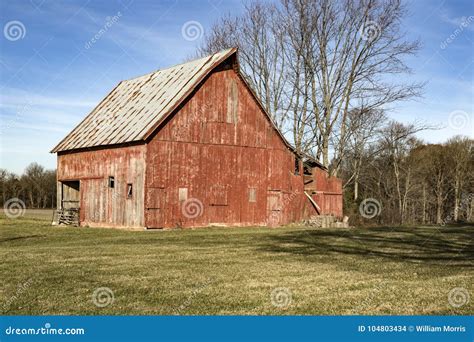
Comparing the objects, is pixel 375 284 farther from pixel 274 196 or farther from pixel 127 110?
pixel 127 110

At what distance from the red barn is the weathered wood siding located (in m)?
0.05

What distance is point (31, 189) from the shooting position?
80.0 metres

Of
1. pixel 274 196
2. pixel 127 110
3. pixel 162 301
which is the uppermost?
pixel 127 110

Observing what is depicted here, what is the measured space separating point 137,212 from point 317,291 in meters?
20.5

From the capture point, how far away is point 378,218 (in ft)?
167

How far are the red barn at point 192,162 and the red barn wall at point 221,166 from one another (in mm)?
50

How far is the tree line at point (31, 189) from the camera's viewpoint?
78062 mm

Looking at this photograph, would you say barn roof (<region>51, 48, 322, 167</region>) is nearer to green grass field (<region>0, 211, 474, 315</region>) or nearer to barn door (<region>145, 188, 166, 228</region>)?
barn door (<region>145, 188, 166, 228</region>)

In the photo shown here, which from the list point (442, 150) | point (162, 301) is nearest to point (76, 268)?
point (162, 301)

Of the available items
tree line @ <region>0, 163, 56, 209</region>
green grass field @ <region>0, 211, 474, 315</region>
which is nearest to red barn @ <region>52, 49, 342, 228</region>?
green grass field @ <region>0, 211, 474, 315</region>

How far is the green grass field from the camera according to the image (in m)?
9.26

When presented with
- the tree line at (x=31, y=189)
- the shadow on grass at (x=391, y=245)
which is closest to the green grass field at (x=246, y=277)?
the shadow on grass at (x=391, y=245)

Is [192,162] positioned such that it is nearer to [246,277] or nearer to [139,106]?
[139,106]

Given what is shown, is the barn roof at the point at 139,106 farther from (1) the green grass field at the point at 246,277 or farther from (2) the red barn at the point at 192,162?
(1) the green grass field at the point at 246,277
